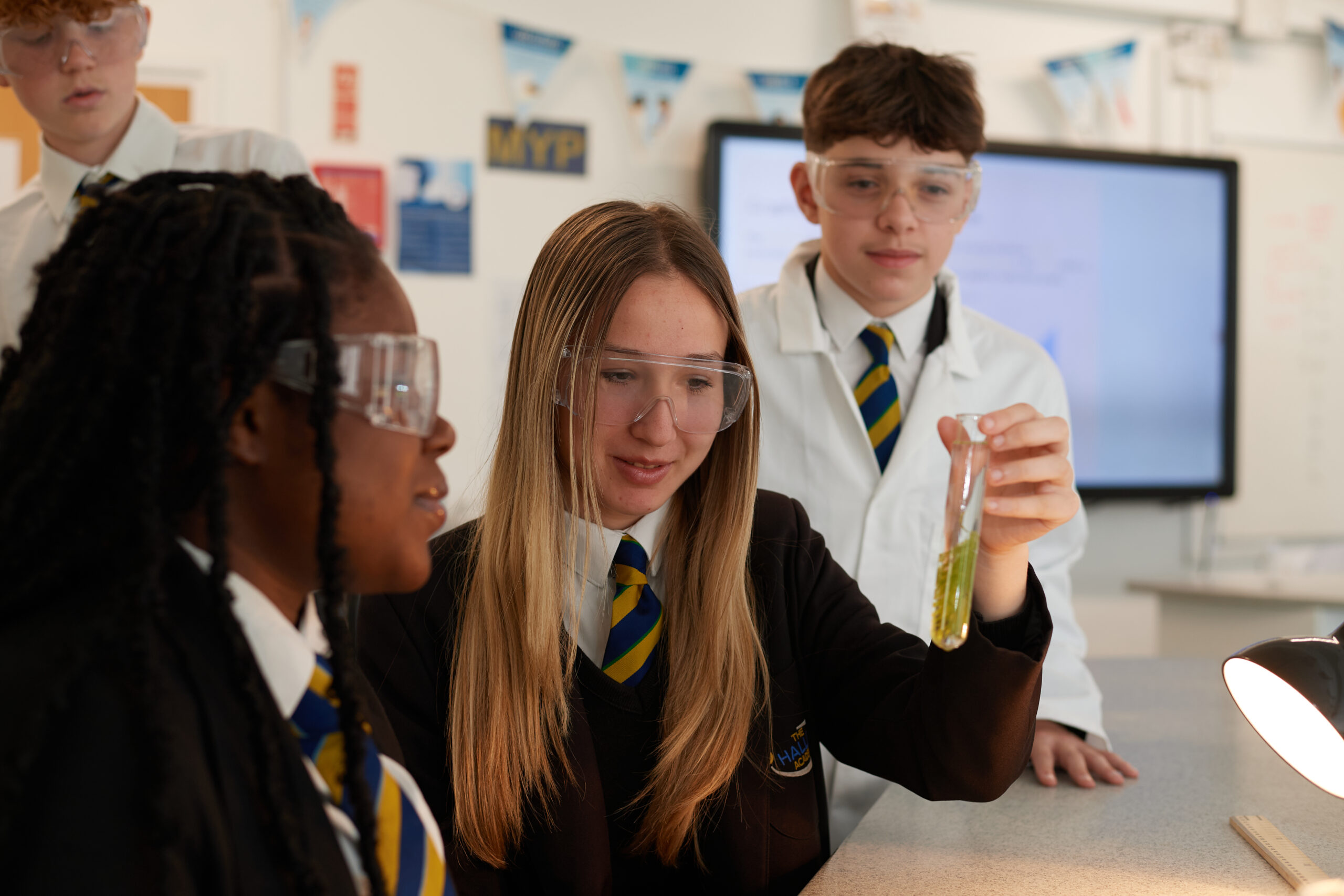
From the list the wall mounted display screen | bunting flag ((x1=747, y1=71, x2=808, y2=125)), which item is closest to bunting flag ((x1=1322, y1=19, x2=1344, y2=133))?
the wall mounted display screen

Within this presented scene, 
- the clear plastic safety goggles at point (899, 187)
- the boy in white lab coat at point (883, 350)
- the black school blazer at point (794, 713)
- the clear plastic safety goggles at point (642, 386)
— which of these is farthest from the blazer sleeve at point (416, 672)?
the clear plastic safety goggles at point (899, 187)

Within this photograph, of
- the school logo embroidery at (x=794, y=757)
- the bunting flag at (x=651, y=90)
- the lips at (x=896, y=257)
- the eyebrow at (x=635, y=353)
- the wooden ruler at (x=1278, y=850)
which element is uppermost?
the bunting flag at (x=651, y=90)

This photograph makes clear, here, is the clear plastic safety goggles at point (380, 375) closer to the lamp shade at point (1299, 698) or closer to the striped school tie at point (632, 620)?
the striped school tie at point (632, 620)

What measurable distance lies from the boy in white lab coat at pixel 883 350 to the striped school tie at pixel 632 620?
0.55m

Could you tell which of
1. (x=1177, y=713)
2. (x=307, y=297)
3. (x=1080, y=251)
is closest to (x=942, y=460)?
(x=1177, y=713)

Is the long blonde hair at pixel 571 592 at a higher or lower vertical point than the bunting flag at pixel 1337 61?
lower

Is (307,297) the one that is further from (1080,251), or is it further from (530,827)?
(1080,251)

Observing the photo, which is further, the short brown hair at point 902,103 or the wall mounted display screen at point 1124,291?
the wall mounted display screen at point 1124,291

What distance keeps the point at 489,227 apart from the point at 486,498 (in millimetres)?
2084

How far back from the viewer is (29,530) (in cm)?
64

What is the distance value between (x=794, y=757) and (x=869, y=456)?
0.64 metres

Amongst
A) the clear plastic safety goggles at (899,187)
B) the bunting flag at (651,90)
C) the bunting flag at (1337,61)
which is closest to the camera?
the clear plastic safety goggles at (899,187)

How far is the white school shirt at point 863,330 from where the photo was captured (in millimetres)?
1806

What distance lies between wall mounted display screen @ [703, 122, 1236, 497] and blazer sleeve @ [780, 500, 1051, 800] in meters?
2.25
